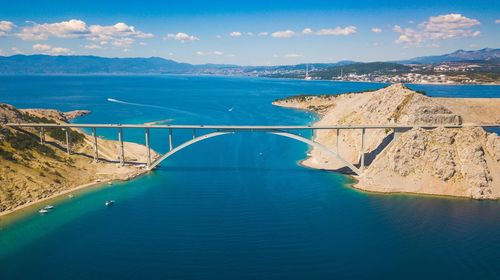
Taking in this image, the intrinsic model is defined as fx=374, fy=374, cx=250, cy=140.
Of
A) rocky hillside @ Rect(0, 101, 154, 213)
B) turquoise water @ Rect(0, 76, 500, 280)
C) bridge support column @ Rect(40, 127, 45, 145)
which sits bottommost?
turquoise water @ Rect(0, 76, 500, 280)

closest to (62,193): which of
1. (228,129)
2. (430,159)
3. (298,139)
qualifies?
(228,129)

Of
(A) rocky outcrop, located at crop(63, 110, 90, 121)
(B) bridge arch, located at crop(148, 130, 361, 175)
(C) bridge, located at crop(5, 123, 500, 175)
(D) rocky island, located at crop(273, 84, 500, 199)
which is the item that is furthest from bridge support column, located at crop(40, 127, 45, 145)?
(A) rocky outcrop, located at crop(63, 110, 90, 121)

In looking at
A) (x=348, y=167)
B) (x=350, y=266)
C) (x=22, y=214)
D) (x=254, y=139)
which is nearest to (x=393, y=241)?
(x=350, y=266)

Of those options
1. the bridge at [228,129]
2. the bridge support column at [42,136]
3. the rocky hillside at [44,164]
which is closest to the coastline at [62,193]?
the rocky hillside at [44,164]

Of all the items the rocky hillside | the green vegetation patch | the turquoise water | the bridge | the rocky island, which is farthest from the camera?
the bridge

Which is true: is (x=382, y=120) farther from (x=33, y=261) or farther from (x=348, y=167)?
(x=33, y=261)

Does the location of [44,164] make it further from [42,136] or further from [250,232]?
[250,232]

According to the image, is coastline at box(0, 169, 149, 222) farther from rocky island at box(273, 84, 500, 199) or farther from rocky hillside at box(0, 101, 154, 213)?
rocky island at box(273, 84, 500, 199)

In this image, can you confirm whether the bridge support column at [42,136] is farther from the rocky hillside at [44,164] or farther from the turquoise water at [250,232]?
the turquoise water at [250,232]
